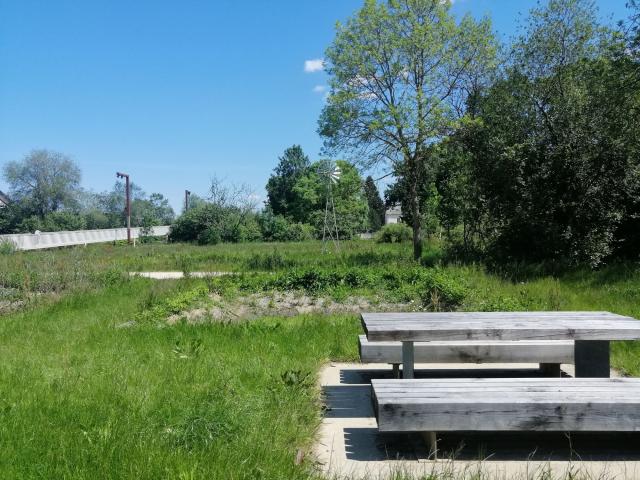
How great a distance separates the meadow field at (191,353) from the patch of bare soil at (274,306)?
0.04 meters

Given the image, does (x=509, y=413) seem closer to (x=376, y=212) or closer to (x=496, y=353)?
(x=496, y=353)

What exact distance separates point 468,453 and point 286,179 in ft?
242

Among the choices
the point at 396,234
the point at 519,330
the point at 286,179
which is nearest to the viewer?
the point at 519,330

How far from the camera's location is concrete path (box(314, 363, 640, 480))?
3.17 m

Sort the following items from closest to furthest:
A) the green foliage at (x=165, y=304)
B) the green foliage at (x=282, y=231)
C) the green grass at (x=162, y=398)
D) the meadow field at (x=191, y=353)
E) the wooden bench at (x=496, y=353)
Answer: the green grass at (x=162, y=398)
the meadow field at (x=191, y=353)
the wooden bench at (x=496, y=353)
the green foliage at (x=165, y=304)
the green foliage at (x=282, y=231)

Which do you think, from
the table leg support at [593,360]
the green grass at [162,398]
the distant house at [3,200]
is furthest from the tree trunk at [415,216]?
the distant house at [3,200]

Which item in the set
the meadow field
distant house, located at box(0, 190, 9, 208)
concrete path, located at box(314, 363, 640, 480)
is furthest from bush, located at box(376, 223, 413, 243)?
distant house, located at box(0, 190, 9, 208)

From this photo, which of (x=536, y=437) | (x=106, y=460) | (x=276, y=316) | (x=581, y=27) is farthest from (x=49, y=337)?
(x=581, y=27)

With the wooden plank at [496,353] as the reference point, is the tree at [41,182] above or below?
above

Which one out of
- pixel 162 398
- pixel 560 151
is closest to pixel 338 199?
pixel 560 151

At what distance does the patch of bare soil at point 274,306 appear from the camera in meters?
9.23

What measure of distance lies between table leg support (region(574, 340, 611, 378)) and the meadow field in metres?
1.37

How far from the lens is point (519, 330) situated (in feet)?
12.8

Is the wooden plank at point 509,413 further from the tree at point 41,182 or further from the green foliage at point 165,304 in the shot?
the tree at point 41,182
